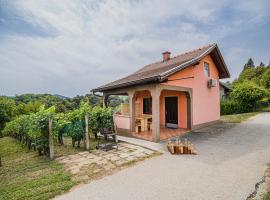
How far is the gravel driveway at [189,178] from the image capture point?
3.64 m

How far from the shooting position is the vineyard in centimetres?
673

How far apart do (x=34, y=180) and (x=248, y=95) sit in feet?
69.3

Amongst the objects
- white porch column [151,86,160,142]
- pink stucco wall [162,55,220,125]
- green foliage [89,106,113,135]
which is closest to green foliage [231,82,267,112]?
pink stucco wall [162,55,220,125]

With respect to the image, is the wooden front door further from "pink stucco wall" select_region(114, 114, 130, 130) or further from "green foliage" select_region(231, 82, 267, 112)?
"green foliage" select_region(231, 82, 267, 112)

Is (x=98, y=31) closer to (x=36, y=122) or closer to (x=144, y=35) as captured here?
(x=144, y=35)

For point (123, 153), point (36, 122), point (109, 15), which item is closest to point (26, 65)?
point (109, 15)

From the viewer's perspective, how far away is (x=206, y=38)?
65.3ft

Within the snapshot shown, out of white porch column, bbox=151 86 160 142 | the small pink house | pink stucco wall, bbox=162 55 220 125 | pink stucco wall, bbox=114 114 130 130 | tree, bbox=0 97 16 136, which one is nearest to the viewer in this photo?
white porch column, bbox=151 86 160 142

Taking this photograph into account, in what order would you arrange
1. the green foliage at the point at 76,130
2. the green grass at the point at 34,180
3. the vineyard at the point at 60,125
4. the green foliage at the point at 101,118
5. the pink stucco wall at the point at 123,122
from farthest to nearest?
the pink stucco wall at the point at 123,122 < the green foliage at the point at 101,118 < the green foliage at the point at 76,130 < the vineyard at the point at 60,125 < the green grass at the point at 34,180

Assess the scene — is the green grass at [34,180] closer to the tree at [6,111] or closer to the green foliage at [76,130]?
the green foliage at [76,130]

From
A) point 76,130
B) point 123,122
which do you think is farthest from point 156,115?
point 76,130

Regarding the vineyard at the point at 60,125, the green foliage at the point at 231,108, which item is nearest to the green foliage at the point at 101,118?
the vineyard at the point at 60,125

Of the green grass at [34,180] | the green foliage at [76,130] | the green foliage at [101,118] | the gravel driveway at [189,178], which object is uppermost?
the green foliage at [101,118]

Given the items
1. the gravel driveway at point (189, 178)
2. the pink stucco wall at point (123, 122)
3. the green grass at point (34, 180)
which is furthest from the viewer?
the pink stucco wall at point (123, 122)
